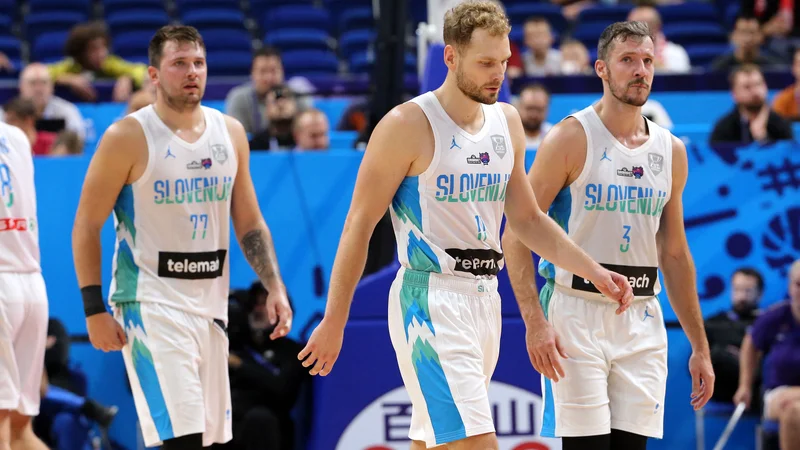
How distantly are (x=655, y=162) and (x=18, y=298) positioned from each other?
3.14 meters

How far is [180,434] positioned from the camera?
5.28 meters

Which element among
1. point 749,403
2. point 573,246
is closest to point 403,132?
point 573,246

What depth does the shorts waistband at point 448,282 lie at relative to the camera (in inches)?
182

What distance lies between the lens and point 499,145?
477 cm

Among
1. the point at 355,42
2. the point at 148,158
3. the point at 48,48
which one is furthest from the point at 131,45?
the point at 148,158

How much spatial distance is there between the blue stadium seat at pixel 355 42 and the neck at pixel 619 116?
9.58m

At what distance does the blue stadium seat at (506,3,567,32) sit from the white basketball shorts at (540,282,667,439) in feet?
32.3

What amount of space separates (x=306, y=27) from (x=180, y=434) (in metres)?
10.5

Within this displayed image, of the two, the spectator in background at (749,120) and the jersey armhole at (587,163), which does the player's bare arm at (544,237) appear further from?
the spectator in background at (749,120)

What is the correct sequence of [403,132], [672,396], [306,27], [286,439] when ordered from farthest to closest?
[306,27]
[672,396]
[286,439]
[403,132]

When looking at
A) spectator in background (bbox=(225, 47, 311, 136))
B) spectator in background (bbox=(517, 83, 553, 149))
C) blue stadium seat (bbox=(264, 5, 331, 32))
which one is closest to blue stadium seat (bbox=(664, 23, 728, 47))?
blue stadium seat (bbox=(264, 5, 331, 32))

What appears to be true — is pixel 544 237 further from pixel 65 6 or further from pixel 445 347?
pixel 65 6

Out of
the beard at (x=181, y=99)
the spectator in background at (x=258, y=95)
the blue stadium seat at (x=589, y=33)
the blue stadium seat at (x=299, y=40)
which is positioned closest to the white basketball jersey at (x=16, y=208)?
the beard at (x=181, y=99)

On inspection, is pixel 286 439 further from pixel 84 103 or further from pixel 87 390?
pixel 84 103
